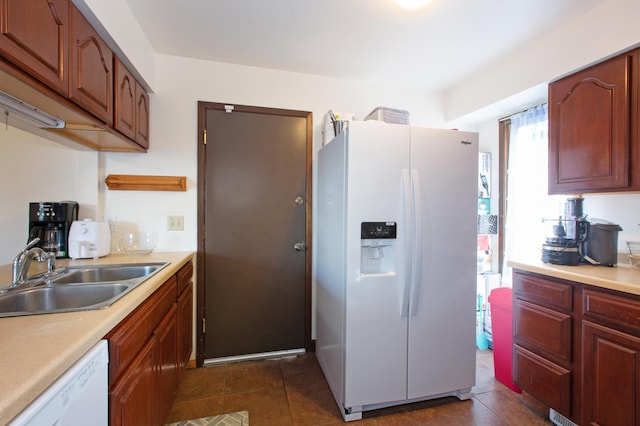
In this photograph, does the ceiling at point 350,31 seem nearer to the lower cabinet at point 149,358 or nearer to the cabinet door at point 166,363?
the lower cabinet at point 149,358

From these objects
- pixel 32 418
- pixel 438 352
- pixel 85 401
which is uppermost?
pixel 32 418

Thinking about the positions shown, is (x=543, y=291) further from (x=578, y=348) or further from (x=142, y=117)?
(x=142, y=117)

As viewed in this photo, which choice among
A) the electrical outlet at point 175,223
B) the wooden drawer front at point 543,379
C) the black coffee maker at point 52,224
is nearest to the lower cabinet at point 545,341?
the wooden drawer front at point 543,379

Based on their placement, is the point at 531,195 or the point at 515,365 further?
the point at 531,195

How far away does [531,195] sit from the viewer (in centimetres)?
234

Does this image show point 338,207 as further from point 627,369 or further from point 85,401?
point 627,369

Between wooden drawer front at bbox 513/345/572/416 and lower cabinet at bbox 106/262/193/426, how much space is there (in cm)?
215

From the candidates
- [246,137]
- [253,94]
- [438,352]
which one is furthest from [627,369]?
[253,94]

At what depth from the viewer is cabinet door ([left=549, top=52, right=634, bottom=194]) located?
153 centimetres

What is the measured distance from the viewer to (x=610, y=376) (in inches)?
52.5

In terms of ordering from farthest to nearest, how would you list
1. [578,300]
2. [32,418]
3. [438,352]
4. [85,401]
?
[438,352], [578,300], [85,401], [32,418]

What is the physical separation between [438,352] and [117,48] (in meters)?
2.69

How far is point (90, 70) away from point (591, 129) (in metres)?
2.83

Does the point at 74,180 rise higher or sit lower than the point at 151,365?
higher
